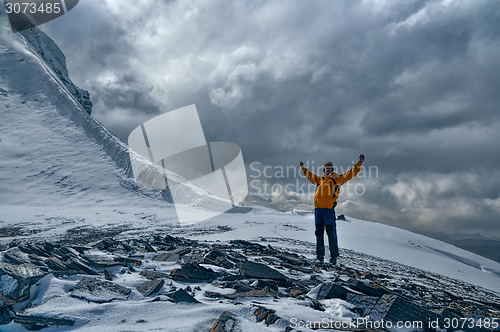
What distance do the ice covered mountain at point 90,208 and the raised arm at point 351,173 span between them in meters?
2.31

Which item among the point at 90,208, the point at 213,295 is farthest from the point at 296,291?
the point at 90,208

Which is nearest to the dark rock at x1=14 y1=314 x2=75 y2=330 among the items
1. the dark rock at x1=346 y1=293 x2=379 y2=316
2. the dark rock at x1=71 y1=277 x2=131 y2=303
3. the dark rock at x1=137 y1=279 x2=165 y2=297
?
the dark rock at x1=71 y1=277 x2=131 y2=303

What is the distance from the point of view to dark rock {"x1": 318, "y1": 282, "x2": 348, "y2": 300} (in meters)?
3.29

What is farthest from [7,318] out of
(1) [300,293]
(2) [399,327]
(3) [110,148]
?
(3) [110,148]

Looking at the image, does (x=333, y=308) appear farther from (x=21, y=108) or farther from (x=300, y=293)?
(x=21, y=108)

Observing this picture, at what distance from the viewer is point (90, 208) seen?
65.5 feet

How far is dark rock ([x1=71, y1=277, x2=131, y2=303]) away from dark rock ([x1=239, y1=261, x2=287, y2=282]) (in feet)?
5.71

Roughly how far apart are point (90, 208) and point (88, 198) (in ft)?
9.45

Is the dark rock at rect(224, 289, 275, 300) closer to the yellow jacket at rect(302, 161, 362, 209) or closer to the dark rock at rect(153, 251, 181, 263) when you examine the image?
the dark rock at rect(153, 251, 181, 263)

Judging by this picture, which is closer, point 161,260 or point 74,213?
point 161,260

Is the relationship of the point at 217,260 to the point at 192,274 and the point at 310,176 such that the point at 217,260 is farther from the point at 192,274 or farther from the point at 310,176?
the point at 310,176

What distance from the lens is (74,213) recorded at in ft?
57.8

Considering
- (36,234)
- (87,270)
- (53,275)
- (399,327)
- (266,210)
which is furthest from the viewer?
(266,210)

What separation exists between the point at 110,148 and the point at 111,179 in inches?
267
